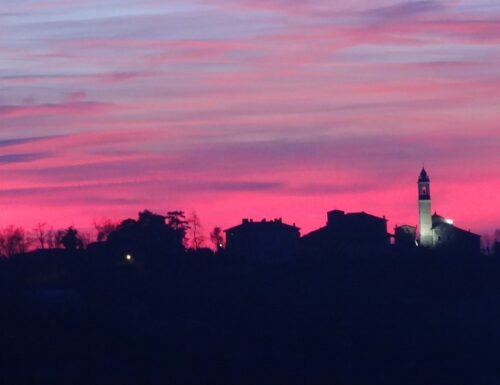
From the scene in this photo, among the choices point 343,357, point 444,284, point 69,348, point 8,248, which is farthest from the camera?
point 8,248

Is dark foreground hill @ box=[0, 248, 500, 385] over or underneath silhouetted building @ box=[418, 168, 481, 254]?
underneath

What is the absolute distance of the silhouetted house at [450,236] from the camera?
10997 centimetres

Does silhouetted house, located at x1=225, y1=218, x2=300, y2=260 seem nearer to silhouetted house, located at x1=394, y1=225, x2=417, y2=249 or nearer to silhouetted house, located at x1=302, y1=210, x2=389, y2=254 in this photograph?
silhouetted house, located at x1=302, y1=210, x2=389, y2=254

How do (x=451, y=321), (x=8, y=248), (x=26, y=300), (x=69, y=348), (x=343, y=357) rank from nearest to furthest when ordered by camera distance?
(x=69, y=348)
(x=343, y=357)
(x=26, y=300)
(x=451, y=321)
(x=8, y=248)

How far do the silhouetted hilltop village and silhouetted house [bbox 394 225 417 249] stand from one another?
6463 millimetres

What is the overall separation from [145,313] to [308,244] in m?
43.0

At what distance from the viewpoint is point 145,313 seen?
6600 centimetres

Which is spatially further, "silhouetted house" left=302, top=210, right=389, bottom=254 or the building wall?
the building wall

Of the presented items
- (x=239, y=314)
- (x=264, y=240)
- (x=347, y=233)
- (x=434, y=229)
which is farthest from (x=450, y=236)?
(x=239, y=314)

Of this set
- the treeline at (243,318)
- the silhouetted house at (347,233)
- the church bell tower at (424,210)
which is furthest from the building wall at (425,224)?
the treeline at (243,318)

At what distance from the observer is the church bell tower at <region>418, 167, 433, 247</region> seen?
381ft

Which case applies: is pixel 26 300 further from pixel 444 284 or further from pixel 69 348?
pixel 444 284

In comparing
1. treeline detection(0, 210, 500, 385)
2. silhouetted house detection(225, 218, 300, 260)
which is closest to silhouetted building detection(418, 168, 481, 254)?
silhouetted house detection(225, 218, 300, 260)

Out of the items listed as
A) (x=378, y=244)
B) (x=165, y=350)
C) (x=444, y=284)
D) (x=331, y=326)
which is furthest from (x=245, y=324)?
(x=378, y=244)
